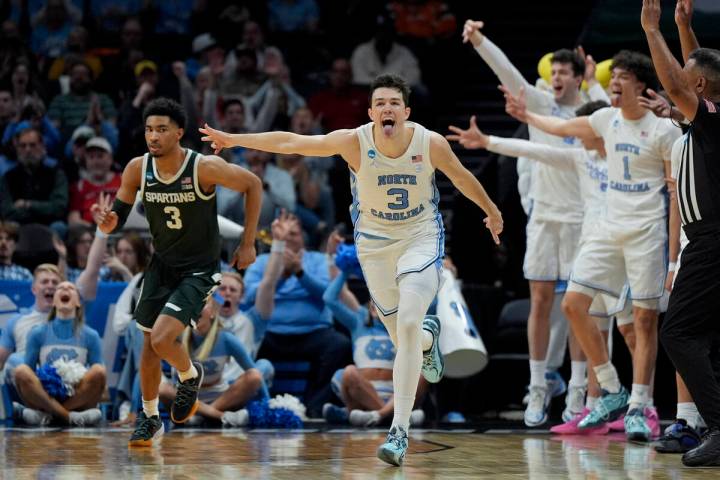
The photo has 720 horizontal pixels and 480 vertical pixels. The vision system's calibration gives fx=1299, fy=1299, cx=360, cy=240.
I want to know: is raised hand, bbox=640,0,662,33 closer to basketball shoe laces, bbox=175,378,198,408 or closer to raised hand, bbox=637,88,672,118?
raised hand, bbox=637,88,672,118

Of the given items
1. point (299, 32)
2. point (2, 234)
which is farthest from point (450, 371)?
point (299, 32)

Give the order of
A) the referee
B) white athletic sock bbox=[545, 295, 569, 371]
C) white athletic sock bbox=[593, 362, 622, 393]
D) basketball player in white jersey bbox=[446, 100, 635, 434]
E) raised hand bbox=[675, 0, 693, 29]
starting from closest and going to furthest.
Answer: the referee
raised hand bbox=[675, 0, 693, 29]
white athletic sock bbox=[593, 362, 622, 393]
basketball player in white jersey bbox=[446, 100, 635, 434]
white athletic sock bbox=[545, 295, 569, 371]

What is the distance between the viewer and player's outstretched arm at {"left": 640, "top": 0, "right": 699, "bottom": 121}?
6.82 metres

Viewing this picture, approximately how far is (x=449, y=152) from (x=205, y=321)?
3.15 metres

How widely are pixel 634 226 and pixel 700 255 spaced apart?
1.51 metres

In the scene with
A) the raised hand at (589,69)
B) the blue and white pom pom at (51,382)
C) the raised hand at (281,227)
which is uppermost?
the raised hand at (589,69)

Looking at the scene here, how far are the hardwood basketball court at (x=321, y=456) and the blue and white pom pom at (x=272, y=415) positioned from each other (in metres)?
0.44

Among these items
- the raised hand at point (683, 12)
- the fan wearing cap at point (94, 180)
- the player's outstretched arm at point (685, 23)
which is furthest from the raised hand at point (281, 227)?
the raised hand at point (683, 12)

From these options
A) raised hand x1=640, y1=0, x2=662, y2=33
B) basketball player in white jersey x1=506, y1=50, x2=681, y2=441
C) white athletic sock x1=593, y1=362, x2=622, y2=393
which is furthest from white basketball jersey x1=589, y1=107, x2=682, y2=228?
raised hand x1=640, y1=0, x2=662, y2=33

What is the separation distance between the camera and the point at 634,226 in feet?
28.1

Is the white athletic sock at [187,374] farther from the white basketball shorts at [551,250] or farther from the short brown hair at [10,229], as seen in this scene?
the short brown hair at [10,229]

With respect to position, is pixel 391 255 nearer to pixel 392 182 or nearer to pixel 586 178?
pixel 392 182

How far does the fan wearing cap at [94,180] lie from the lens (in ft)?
40.3

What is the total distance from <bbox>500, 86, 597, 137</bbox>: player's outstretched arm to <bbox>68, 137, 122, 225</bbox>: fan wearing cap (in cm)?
475
